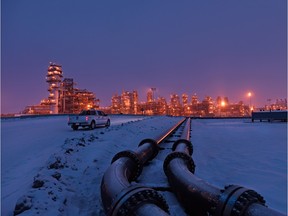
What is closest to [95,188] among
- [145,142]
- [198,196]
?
[198,196]

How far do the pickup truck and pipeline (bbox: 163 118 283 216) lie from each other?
16866 mm

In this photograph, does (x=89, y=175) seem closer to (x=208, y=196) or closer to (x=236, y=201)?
(x=208, y=196)

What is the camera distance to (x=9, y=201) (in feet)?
15.9

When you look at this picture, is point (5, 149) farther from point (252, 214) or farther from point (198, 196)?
point (252, 214)

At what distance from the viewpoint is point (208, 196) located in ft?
11.2

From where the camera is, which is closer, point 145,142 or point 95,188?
point 95,188

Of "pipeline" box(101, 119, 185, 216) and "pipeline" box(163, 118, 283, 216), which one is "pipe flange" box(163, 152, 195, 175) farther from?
"pipeline" box(101, 119, 185, 216)

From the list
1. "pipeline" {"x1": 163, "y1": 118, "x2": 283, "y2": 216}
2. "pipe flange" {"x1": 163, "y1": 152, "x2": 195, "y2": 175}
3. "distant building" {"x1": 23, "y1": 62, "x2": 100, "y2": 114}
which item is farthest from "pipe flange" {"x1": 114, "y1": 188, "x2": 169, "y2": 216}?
"distant building" {"x1": 23, "y1": 62, "x2": 100, "y2": 114}

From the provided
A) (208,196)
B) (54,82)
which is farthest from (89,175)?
(54,82)

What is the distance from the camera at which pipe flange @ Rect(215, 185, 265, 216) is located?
2.65 meters

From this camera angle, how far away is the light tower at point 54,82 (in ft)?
360

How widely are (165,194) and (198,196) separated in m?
1.57

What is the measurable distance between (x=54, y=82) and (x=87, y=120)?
103648 mm

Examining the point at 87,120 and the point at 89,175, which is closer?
the point at 89,175
